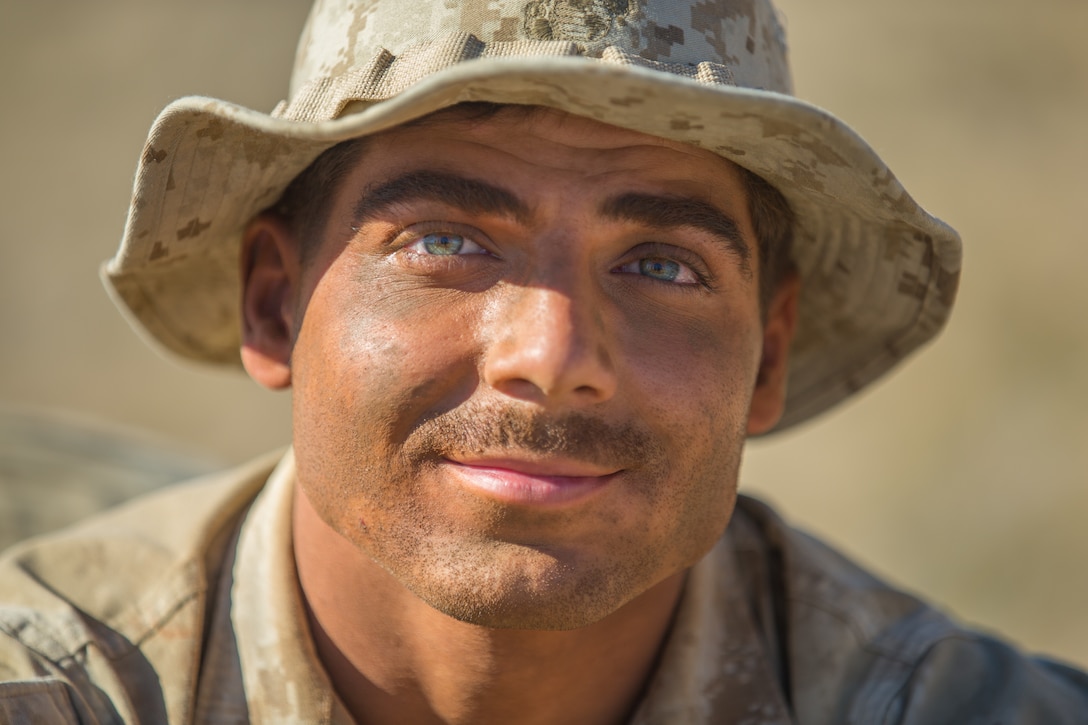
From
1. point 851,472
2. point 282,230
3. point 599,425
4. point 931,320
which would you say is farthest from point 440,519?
point 851,472

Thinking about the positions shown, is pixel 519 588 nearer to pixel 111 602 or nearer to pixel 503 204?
pixel 503 204

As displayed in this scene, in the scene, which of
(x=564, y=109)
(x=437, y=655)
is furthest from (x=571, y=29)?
(x=437, y=655)

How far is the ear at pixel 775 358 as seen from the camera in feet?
8.57

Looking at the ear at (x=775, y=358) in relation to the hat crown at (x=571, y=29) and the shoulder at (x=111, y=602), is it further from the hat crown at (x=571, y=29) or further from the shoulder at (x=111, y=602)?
the shoulder at (x=111, y=602)

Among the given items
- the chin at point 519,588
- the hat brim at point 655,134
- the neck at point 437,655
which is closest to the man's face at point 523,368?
the chin at point 519,588

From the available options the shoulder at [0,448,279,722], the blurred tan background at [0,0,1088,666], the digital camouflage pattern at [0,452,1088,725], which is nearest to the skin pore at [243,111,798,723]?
the digital camouflage pattern at [0,452,1088,725]

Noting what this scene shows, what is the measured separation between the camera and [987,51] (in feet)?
26.2

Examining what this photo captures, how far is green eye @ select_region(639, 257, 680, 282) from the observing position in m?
2.14

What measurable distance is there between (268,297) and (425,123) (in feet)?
2.14

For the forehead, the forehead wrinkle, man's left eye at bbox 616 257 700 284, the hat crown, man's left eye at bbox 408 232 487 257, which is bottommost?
man's left eye at bbox 616 257 700 284

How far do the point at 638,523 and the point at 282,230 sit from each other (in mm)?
995

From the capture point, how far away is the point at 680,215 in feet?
6.97

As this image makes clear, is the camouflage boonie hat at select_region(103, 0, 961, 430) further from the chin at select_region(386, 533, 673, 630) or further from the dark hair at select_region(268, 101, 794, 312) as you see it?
the chin at select_region(386, 533, 673, 630)

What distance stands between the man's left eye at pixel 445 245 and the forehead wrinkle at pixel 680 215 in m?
0.24
